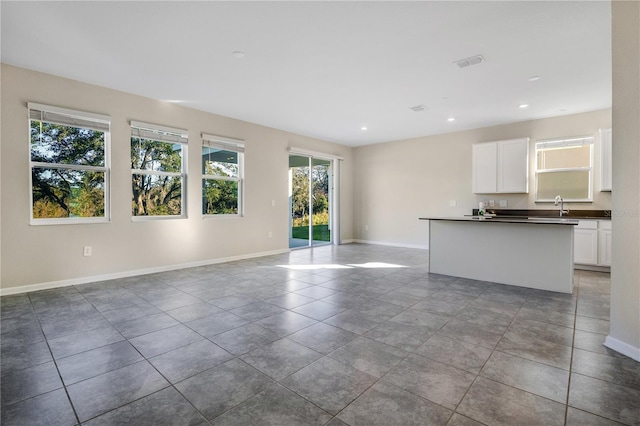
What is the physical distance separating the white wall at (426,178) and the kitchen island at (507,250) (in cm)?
238

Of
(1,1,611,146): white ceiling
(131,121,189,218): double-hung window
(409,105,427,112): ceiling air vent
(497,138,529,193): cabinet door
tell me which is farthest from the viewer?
(497,138,529,193): cabinet door

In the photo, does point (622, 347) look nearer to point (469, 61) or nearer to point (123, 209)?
point (469, 61)

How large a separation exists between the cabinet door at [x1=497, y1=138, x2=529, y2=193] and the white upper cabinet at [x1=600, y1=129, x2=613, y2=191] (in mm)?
1060

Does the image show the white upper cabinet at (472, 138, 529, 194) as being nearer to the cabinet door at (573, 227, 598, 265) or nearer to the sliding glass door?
the cabinet door at (573, 227, 598, 265)

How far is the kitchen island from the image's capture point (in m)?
3.73

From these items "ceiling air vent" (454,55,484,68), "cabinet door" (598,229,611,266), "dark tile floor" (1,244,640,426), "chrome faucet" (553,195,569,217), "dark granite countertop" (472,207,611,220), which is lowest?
"dark tile floor" (1,244,640,426)

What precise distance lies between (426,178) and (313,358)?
614 cm

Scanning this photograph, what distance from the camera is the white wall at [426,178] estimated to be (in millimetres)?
5597

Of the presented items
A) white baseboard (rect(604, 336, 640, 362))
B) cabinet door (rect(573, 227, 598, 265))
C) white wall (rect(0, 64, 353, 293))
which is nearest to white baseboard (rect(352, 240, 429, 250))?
white wall (rect(0, 64, 353, 293))

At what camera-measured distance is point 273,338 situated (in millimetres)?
2475

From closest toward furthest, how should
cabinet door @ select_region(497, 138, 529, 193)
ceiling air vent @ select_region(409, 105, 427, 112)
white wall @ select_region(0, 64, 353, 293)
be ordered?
white wall @ select_region(0, 64, 353, 293) < ceiling air vent @ select_region(409, 105, 427, 112) < cabinet door @ select_region(497, 138, 529, 193)

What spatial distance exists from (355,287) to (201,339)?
2.09 metres

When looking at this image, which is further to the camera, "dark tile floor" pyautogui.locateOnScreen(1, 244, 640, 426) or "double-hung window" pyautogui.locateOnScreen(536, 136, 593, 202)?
"double-hung window" pyautogui.locateOnScreen(536, 136, 593, 202)

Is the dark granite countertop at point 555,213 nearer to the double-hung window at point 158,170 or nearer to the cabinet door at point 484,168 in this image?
the cabinet door at point 484,168
